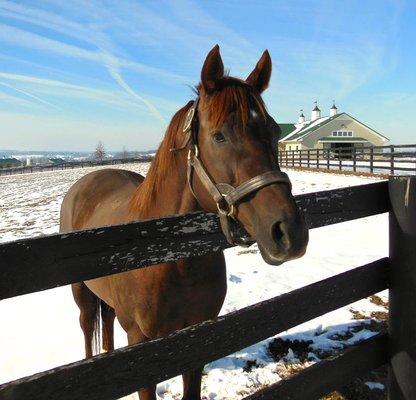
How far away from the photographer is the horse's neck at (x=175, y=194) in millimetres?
2043

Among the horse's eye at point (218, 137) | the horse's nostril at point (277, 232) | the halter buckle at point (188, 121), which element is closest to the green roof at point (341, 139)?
the halter buckle at point (188, 121)

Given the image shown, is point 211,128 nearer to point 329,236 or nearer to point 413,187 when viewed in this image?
point 413,187

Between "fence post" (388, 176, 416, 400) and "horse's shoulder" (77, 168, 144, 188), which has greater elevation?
"horse's shoulder" (77, 168, 144, 188)

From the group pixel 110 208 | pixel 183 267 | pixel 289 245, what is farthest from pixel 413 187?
pixel 110 208

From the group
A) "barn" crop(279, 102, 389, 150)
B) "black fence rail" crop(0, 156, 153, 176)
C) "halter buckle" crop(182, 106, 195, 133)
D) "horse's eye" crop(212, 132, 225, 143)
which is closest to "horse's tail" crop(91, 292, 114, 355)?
"halter buckle" crop(182, 106, 195, 133)

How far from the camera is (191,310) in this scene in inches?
84.6

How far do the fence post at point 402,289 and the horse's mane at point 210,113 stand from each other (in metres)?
1.03

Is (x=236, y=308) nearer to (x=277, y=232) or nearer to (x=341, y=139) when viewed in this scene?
(x=277, y=232)

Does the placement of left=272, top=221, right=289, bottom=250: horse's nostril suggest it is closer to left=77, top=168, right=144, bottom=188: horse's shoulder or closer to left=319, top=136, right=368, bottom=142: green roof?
left=77, top=168, right=144, bottom=188: horse's shoulder

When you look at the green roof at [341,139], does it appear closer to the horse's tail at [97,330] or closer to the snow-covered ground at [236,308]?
the snow-covered ground at [236,308]

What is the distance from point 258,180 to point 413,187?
109 centimetres

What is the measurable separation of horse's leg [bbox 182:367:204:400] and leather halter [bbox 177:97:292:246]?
1240 mm

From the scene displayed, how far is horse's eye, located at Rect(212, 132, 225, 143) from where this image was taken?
169 cm

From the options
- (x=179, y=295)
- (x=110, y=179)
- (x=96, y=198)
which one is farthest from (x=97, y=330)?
(x=179, y=295)
